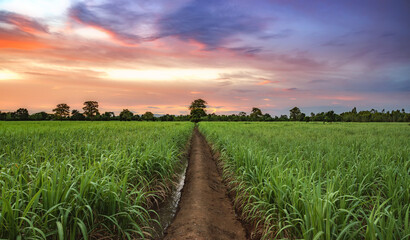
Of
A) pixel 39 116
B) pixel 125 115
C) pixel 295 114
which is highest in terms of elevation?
pixel 295 114

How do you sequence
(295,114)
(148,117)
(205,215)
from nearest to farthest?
(205,215)
(148,117)
(295,114)

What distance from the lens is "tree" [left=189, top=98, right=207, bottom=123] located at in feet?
263

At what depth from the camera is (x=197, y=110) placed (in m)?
81.9

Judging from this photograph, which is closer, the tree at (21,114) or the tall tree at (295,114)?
the tree at (21,114)

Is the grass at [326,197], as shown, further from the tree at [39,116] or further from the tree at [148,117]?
the tree at [148,117]

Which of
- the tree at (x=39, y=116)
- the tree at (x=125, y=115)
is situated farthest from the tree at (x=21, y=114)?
the tree at (x=125, y=115)

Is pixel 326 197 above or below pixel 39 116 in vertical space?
below

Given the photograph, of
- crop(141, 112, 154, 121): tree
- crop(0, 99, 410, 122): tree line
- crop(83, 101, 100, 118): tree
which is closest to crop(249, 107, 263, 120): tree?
crop(0, 99, 410, 122): tree line

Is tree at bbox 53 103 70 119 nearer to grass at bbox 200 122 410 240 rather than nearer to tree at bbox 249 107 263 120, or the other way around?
tree at bbox 249 107 263 120

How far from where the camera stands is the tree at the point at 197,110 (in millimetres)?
80125

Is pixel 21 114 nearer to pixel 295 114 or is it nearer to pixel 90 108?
pixel 90 108

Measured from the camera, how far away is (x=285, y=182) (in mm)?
3580

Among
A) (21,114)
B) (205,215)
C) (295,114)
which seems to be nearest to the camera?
(205,215)

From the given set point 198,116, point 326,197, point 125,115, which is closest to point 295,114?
point 198,116
